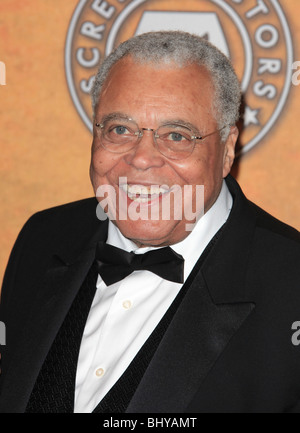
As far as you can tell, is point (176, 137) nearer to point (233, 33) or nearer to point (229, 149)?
point (229, 149)

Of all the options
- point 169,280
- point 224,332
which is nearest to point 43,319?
point 169,280

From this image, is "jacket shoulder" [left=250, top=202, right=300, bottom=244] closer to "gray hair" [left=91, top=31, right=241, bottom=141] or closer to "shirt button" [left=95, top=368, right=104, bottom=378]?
"gray hair" [left=91, top=31, right=241, bottom=141]

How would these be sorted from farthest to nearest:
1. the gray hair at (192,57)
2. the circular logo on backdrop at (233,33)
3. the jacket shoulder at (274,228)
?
1. the circular logo on backdrop at (233,33)
2. the jacket shoulder at (274,228)
3. the gray hair at (192,57)

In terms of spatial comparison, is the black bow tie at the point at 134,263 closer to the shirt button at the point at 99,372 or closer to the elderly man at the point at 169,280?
the elderly man at the point at 169,280

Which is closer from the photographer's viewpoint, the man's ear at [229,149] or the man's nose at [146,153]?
the man's nose at [146,153]

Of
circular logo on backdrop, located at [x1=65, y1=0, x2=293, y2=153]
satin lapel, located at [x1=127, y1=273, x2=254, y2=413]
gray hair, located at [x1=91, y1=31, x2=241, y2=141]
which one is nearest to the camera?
satin lapel, located at [x1=127, y1=273, x2=254, y2=413]

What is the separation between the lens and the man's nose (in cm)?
158

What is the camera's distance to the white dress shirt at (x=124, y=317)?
161cm

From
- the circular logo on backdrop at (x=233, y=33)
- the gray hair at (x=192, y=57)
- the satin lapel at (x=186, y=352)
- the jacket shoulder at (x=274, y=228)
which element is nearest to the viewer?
the satin lapel at (x=186, y=352)

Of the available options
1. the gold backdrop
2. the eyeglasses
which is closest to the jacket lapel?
the eyeglasses

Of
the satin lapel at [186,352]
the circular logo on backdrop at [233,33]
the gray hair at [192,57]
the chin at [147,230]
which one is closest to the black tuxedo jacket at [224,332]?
the satin lapel at [186,352]

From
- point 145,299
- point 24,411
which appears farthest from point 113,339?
point 24,411

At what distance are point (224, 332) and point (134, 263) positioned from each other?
32 cm
